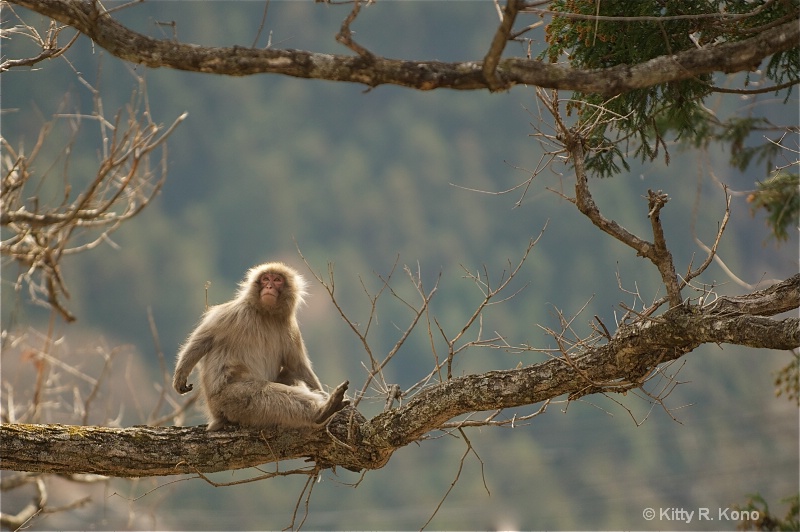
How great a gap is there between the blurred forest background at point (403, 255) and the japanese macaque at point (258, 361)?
626 inches

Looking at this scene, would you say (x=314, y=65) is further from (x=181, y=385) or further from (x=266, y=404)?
(x=181, y=385)

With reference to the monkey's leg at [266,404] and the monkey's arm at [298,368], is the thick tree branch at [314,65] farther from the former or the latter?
the monkey's arm at [298,368]

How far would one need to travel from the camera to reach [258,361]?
598 centimetres

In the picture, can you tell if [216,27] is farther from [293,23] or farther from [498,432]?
[498,432]

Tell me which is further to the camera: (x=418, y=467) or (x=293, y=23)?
(x=293, y=23)

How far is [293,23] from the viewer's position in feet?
114

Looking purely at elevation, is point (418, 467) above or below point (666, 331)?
above

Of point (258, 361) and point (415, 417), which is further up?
point (258, 361)

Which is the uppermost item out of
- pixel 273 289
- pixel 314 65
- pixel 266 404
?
pixel 273 289

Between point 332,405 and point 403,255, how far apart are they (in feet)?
89.6

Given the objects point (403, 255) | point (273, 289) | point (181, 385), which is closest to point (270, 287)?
point (273, 289)

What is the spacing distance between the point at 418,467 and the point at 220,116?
1641 centimetres

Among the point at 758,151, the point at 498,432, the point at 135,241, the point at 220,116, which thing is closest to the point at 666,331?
the point at 758,151

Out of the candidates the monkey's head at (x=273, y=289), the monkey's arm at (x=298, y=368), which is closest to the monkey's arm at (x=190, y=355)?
the monkey's head at (x=273, y=289)
